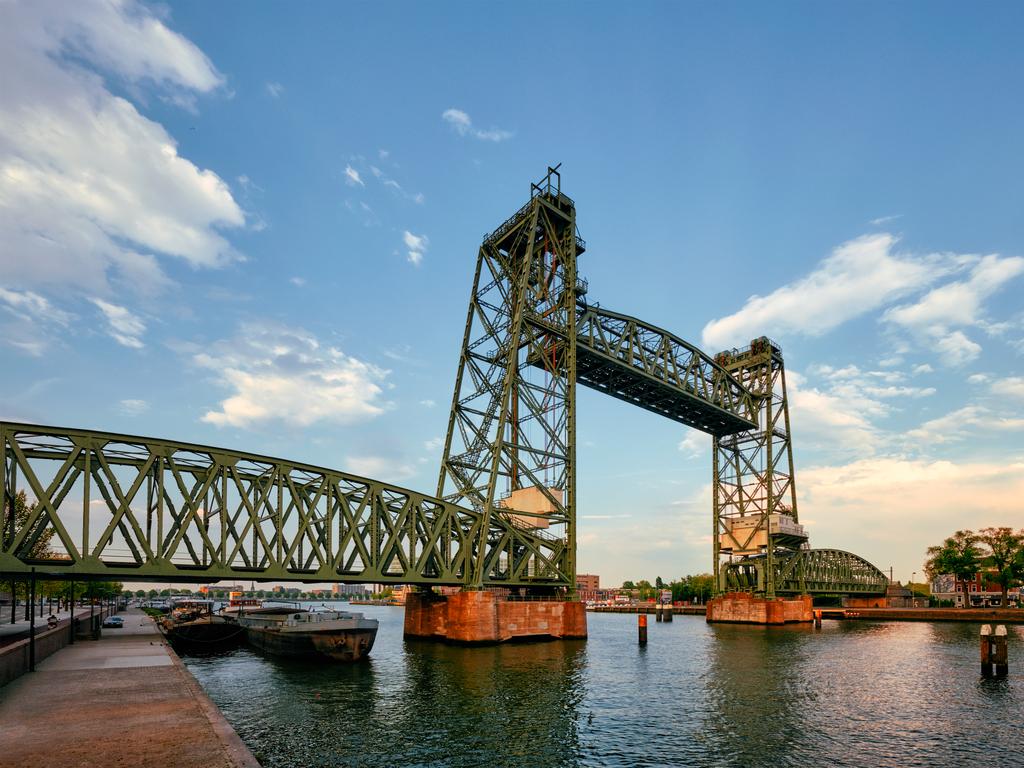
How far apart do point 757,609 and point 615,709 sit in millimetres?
67110

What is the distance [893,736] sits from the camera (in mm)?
24641

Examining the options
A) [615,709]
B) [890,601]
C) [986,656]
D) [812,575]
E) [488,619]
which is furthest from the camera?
[890,601]

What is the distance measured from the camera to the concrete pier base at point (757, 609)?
8788 cm

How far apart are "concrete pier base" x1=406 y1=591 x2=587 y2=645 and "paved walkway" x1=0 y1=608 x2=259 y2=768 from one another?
24.2 metres

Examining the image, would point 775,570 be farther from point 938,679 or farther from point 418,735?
point 418,735

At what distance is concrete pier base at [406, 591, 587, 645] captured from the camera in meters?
50.6

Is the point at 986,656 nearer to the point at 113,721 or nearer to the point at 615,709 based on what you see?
the point at 615,709

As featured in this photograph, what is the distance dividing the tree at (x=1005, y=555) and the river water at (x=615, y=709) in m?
71.2

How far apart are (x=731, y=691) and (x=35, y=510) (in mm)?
35548

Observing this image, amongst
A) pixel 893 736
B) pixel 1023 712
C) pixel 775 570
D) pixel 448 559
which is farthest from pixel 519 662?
pixel 775 570

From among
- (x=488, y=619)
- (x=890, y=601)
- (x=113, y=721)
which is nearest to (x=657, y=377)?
(x=488, y=619)

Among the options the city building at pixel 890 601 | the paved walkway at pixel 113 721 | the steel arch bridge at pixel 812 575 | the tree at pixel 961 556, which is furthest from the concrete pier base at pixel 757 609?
the paved walkway at pixel 113 721

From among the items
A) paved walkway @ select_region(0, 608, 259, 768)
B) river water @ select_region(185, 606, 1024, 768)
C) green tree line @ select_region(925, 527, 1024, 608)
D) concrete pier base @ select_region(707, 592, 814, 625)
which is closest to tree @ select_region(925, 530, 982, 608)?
green tree line @ select_region(925, 527, 1024, 608)

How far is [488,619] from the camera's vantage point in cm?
5088
